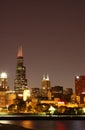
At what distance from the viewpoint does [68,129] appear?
111812mm

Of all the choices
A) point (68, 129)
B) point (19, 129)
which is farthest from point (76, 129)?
point (19, 129)

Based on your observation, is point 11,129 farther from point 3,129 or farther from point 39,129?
point 39,129

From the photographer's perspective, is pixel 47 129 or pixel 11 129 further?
pixel 47 129

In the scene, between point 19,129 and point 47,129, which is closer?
point 19,129

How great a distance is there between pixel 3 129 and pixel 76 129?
30.3 m

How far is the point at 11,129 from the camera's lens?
286 ft

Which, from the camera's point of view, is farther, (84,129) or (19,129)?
(84,129)

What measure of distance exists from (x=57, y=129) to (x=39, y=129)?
13.2 ft

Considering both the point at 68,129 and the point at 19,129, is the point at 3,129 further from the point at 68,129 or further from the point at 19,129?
the point at 68,129

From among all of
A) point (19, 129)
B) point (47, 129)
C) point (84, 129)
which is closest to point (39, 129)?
point (47, 129)

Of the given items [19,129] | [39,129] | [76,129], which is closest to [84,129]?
[76,129]

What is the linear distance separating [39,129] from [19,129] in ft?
74.2

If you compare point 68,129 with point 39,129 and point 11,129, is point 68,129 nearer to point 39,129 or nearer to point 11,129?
point 39,129

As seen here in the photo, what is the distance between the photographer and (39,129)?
110m
